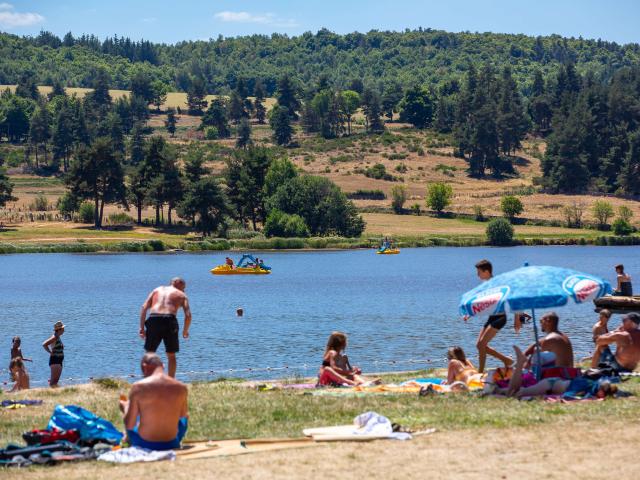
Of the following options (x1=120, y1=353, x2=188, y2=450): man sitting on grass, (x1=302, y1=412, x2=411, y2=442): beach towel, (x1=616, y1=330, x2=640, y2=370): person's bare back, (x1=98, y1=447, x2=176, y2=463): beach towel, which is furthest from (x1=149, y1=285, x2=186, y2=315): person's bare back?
(x1=616, y1=330, x2=640, y2=370): person's bare back

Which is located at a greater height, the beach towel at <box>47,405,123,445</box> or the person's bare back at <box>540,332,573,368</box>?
the person's bare back at <box>540,332,573,368</box>

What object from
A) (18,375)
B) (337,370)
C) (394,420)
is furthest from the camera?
(18,375)

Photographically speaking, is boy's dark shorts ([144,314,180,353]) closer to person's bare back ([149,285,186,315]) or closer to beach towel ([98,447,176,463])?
person's bare back ([149,285,186,315])

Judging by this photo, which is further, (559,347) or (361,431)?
(559,347)

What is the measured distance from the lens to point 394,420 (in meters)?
15.4

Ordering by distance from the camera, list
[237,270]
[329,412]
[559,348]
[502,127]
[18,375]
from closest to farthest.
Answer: [329,412] → [559,348] → [18,375] → [237,270] → [502,127]

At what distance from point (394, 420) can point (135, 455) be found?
A: 12.8 ft

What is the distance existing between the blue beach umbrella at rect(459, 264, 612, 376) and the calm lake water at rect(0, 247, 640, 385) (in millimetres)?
11214

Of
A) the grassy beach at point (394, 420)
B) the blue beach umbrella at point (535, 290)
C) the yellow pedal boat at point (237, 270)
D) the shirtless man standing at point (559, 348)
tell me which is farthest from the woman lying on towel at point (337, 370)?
the yellow pedal boat at point (237, 270)

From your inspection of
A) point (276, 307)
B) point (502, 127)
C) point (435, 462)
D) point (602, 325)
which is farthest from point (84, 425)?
point (502, 127)

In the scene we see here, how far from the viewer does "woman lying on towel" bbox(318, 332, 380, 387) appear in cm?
2003

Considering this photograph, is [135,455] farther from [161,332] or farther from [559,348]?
[559,348]

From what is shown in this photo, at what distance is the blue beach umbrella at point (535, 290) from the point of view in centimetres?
1683

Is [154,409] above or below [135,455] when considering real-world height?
above
